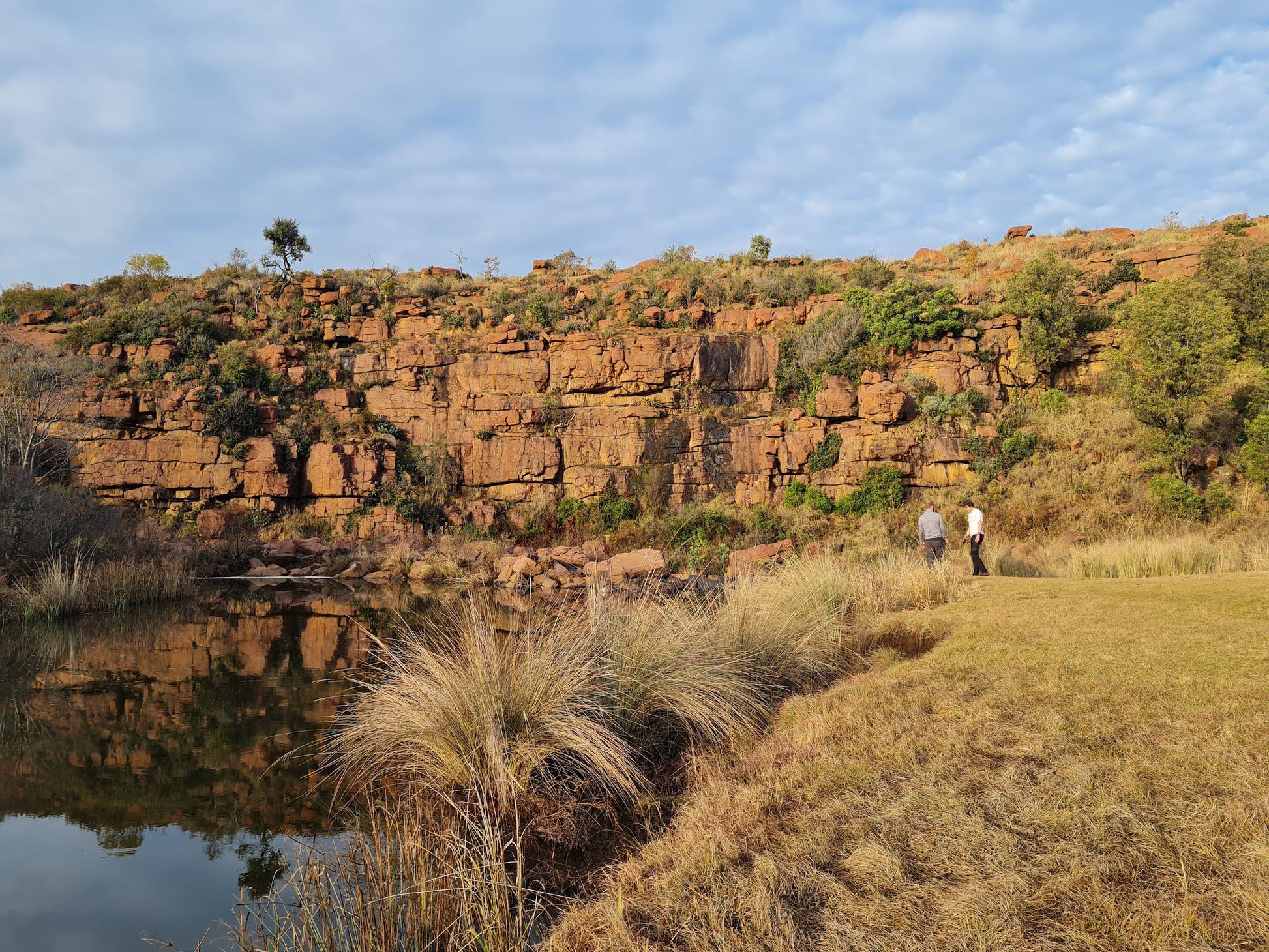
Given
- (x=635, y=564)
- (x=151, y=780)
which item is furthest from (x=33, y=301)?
(x=151, y=780)

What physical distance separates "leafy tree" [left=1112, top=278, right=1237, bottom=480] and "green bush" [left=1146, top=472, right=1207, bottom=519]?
1.09 metres

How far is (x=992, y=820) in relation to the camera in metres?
3.57

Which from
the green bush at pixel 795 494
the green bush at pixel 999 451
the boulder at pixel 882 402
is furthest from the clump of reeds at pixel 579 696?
the boulder at pixel 882 402

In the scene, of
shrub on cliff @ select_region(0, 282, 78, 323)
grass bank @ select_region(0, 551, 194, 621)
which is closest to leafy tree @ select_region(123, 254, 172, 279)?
shrub on cliff @ select_region(0, 282, 78, 323)

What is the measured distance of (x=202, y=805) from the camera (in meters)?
5.80

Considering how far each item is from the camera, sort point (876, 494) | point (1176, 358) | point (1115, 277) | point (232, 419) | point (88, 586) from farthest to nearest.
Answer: point (1115, 277) < point (232, 419) < point (876, 494) < point (1176, 358) < point (88, 586)

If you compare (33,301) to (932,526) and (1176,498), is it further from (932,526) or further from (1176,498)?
(1176,498)

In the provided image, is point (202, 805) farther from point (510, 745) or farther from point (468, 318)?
point (468, 318)

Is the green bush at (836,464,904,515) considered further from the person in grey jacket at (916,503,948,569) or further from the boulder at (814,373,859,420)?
the person in grey jacket at (916,503,948,569)

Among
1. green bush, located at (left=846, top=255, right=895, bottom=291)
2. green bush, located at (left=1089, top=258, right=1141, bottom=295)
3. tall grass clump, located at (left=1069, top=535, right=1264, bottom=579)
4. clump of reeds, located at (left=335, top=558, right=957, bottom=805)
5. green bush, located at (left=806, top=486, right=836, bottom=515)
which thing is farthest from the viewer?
green bush, located at (left=846, top=255, right=895, bottom=291)

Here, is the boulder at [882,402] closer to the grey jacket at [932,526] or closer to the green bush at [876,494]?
the green bush at [876,494]

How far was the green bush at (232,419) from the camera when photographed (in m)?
27.6

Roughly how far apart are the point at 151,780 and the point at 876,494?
21620 mm

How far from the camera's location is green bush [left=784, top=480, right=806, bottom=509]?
25.2 metres
